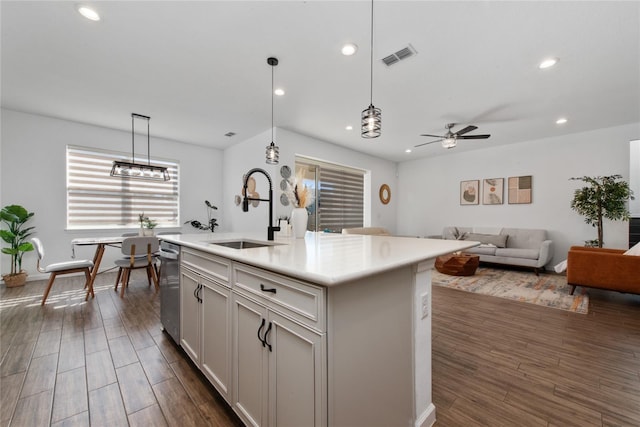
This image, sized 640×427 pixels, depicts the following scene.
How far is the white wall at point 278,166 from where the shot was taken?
461 cm

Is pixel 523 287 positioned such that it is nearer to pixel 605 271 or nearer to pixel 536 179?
pixel 605 271

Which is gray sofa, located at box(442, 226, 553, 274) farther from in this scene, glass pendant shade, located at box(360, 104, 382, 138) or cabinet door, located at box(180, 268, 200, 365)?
cabinet door, located at box(180, 268, 200, 365)

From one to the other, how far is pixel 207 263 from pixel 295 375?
3.11 ft

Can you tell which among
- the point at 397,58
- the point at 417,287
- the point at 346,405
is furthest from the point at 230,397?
the point at 397,58

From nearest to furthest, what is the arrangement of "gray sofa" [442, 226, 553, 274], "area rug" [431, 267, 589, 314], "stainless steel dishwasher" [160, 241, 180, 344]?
"stainless steel dishwasher" [160, 241, 180, 344] < "area rug" [431, 267, 589, 314] < "gray sofa" [442, 226, 553, 274]

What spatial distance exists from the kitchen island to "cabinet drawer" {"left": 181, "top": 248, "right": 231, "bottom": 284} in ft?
0.04

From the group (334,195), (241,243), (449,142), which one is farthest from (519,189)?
(241,243)

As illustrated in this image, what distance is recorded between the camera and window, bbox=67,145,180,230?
4.34 metres

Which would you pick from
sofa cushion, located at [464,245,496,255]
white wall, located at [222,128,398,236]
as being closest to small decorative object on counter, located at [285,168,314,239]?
white wall, located at [222,128,398,236]

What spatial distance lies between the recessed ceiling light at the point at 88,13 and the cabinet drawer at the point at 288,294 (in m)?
2.40

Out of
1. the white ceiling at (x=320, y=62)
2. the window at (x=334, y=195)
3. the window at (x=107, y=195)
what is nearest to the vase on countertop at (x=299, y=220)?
the white ceiling at (x=320, y=62)

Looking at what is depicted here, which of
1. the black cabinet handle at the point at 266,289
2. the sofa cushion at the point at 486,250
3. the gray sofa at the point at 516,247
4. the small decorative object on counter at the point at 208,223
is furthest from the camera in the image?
the small decorative object on counter at the point at 208,223

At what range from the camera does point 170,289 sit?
2184 mm

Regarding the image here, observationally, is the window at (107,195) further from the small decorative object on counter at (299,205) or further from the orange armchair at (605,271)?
the orange armchair at (605,271)
